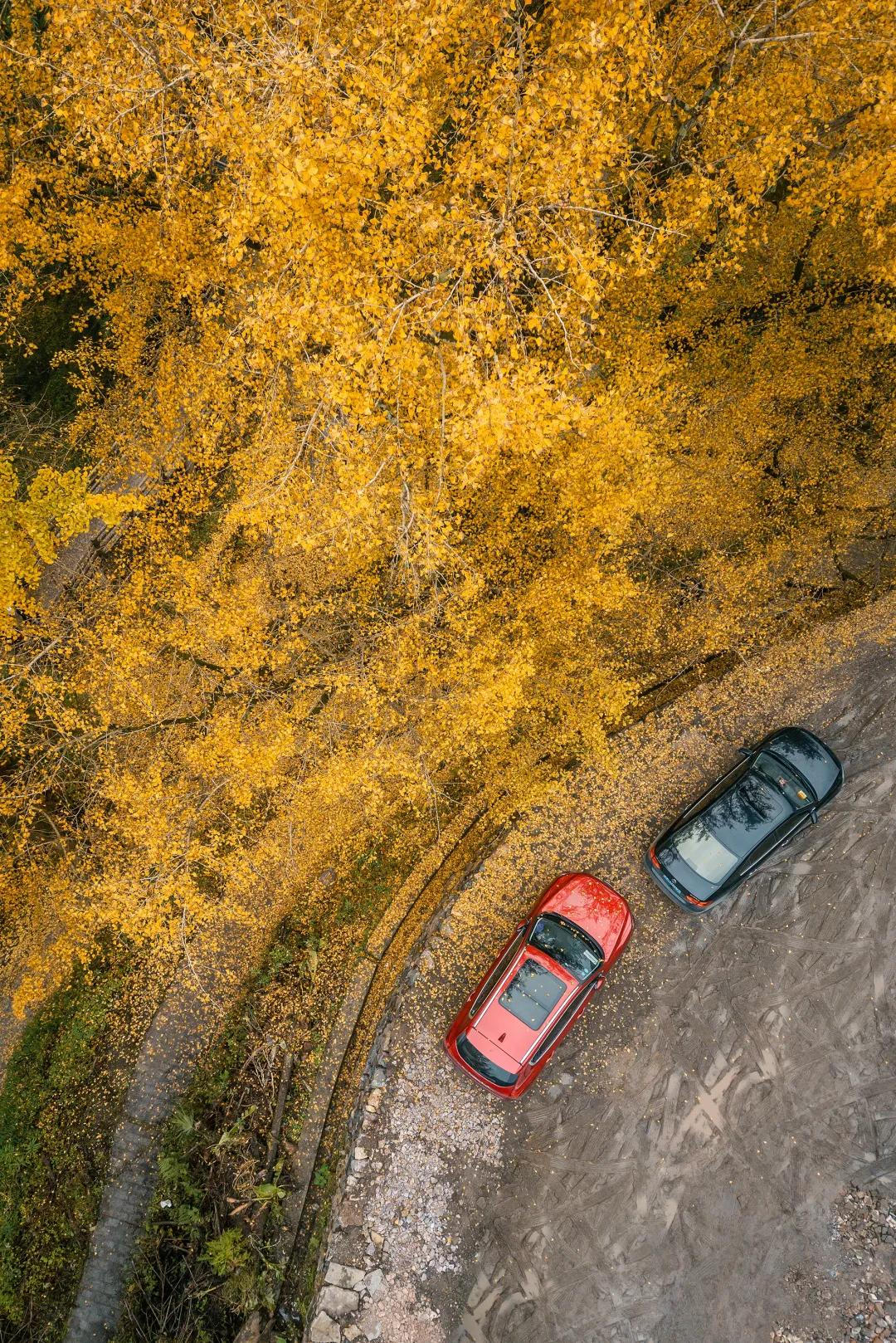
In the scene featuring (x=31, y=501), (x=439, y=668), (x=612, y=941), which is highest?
(x=439, y=668)

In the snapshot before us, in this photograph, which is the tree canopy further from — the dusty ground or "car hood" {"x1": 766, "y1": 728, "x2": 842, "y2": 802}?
the dusty ground

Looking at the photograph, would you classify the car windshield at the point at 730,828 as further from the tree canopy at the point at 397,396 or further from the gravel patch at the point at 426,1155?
the gravel patch at the point at 426,1155

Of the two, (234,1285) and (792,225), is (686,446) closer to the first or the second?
(792,225)

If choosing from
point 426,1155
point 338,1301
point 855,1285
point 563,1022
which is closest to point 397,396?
point 563,1022

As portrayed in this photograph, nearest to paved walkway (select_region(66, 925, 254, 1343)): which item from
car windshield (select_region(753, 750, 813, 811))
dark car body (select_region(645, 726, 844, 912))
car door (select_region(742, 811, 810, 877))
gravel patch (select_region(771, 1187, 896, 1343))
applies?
dark car body (select_region(645, 726, 844, 912))

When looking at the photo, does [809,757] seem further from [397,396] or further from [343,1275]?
[343,1275]

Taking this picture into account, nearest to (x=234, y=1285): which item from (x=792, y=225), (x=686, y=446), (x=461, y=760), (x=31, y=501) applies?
(x=461, y=760)
